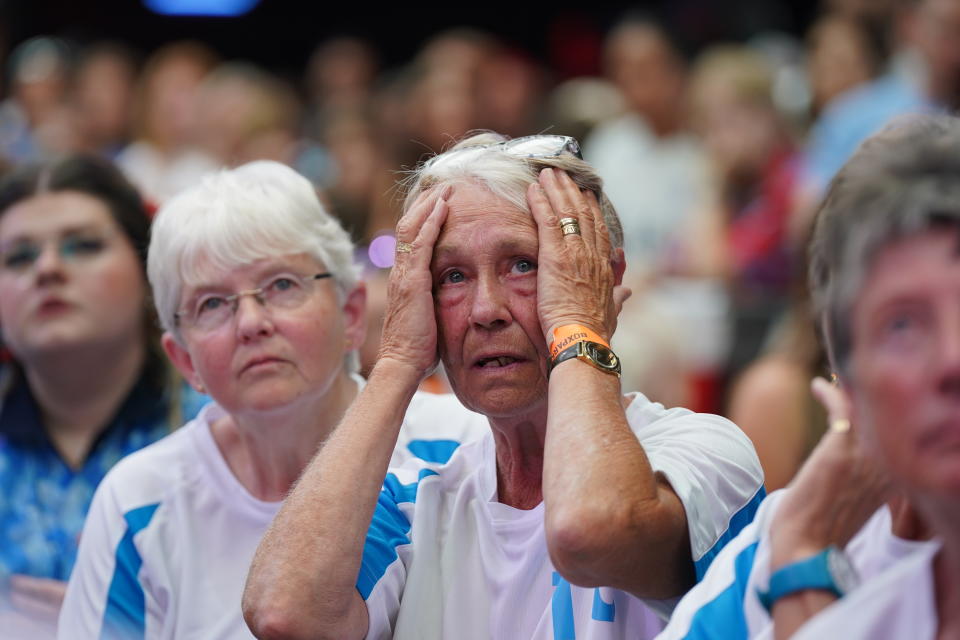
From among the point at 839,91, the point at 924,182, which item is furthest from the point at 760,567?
the point at 839,91

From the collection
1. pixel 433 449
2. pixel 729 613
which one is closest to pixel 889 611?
pixel 729 613

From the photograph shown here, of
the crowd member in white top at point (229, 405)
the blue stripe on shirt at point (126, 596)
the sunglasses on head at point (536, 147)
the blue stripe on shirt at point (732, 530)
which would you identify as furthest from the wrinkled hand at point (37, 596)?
the blue stripe on shirt at point (732, 530)

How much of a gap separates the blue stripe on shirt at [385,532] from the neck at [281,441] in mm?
344

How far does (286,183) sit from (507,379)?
937mm

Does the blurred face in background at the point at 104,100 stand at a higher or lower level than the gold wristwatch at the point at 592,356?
lower

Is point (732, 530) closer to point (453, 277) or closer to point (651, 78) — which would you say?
point (453, 277)

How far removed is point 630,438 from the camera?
2035 mm

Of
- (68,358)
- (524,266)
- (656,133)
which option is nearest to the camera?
(524,266)

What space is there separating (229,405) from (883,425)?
170 cm

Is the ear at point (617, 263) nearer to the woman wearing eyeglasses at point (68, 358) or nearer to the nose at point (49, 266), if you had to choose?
the woman wearing eyeglasses at point (68, 358)

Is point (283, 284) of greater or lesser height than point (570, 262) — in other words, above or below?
below

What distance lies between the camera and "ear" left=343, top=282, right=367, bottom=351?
9.74 ft

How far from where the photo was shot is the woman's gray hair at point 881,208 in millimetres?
1449

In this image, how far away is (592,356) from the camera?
2137 millimetres
